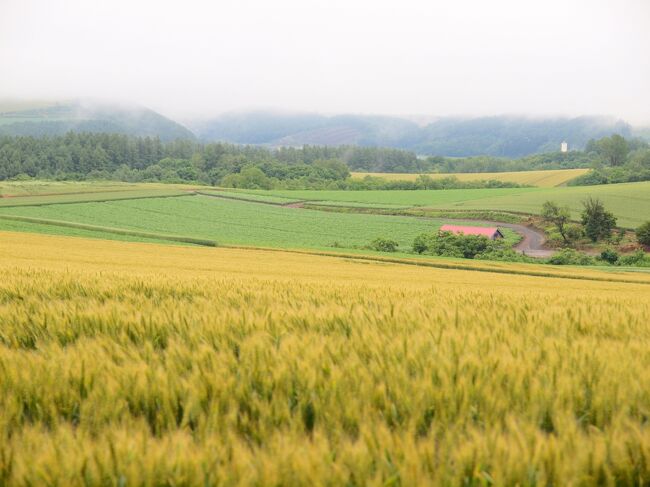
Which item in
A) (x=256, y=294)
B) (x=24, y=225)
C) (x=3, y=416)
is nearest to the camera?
(x=3, y=416)

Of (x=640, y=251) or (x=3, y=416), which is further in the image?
(x=640, y=251)

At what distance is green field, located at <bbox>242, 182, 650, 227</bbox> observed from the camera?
88438 millimetres

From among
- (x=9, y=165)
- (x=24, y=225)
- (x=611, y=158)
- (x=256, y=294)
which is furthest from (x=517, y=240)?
(x=9, y=165)

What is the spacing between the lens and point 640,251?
5931 cm

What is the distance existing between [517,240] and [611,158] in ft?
399

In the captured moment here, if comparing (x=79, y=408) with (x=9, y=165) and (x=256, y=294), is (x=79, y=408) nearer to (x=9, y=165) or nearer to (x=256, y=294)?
(x=256, y=294)

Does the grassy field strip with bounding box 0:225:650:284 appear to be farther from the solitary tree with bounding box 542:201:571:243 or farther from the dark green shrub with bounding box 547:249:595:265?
the solitary tree with bounding box 542:201:571:243

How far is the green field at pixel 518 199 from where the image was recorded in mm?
88438

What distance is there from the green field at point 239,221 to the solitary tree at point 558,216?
260 inches

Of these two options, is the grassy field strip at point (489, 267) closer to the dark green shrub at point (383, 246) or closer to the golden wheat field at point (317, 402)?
the dark green shrub at point (383, 246)

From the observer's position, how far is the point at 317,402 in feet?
6.95

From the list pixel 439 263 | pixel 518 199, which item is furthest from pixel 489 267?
pixel 518 199

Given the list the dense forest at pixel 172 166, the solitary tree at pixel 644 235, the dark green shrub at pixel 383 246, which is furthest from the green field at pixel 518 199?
the dark green shrub at pixel 383 246

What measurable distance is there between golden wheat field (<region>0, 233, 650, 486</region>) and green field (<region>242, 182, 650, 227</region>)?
87694mm
